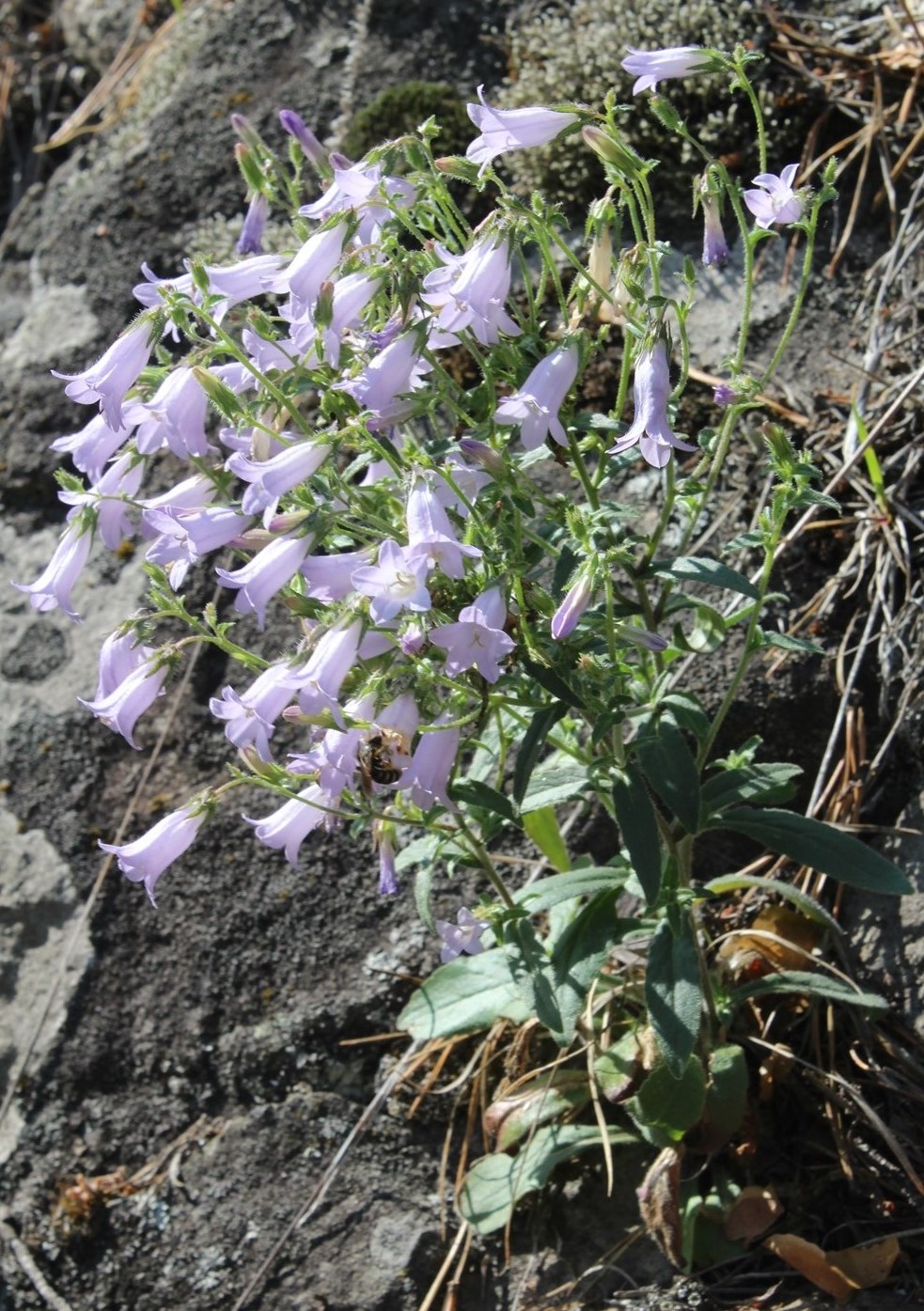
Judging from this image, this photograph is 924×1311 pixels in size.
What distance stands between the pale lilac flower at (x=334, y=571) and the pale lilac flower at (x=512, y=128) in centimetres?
68

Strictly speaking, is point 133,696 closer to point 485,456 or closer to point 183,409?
point 183,409

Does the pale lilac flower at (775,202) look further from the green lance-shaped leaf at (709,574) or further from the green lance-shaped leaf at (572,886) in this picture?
the green lance-shaped leaf at (572,886)

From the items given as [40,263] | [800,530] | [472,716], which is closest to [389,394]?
[472,716]

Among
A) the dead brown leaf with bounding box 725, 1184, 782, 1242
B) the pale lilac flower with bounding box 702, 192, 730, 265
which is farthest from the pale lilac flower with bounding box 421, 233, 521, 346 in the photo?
the dead brown leaf with bounding box 725, 1184, 782, 1242

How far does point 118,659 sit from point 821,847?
143cm

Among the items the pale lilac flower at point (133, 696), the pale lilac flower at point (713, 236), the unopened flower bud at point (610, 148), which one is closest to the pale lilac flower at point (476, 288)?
the unopened flower bud at point (610, 148)

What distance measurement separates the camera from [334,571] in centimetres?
210

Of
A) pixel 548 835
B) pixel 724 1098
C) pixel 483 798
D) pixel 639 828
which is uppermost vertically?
pixel 483 798

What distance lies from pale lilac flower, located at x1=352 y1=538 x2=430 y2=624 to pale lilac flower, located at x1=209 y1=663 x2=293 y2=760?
0.67ft

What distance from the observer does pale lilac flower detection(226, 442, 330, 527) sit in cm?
207

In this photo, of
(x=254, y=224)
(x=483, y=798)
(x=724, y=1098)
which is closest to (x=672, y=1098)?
(x=724, y=1098)

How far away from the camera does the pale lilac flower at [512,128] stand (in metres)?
2.10

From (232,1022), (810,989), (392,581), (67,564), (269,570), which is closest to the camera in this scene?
(392,581)

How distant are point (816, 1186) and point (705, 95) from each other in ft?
9.77
